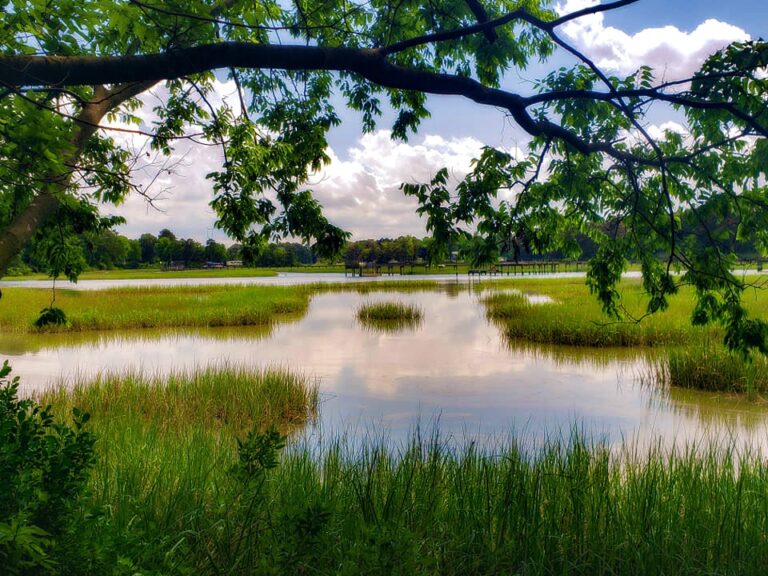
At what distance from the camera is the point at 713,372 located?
1066 cm

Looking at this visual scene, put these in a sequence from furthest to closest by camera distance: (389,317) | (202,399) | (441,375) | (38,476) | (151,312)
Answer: (389,317), (151,312), (441,375), (202,399), (38,476)

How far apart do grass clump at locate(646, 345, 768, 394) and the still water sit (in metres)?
0.40

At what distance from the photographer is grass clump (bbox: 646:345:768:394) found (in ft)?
33.3

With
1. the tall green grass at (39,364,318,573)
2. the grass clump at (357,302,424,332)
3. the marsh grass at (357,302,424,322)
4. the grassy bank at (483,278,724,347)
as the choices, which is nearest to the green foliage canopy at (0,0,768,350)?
the tall green grass at (39,364,318,573)

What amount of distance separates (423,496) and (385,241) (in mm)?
133504

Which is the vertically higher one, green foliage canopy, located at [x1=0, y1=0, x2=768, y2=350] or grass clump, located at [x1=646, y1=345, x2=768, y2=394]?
green foliage canopy, located at [x1=0, y1=0, x2=768, y2=350]

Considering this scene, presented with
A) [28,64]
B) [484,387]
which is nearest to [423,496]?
[28,64]

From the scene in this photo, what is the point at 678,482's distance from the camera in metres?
4.72

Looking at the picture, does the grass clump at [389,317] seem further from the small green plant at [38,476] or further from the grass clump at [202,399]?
the small green plant at [38,476]

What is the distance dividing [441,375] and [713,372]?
18.7ft

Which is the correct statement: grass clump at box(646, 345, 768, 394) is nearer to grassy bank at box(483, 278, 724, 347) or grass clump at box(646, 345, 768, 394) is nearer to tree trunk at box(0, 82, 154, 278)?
grassy bank at box(483, 278, 724, 347)

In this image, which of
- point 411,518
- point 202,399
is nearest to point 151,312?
point 202,399

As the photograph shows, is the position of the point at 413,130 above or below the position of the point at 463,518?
above

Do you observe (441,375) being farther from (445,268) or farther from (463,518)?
(445,268)
